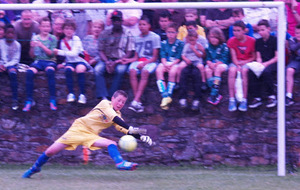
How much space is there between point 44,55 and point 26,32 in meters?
0.42

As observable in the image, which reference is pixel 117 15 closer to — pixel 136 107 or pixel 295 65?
pixel 136 107

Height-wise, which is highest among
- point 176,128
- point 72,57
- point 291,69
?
point 72,57

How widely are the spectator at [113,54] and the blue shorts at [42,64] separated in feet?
2.05

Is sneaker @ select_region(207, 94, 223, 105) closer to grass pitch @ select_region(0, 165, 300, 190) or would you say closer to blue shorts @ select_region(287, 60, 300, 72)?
grass pitch @ select_region(0, 165, 300, 190)

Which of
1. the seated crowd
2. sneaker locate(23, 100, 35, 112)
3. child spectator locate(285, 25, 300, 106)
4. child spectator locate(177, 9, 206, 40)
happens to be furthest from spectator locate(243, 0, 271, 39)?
sneaker locate(23, 100, 35, 112)

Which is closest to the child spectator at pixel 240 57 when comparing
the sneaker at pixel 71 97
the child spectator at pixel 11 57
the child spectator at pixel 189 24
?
the child spectator at pixel 189 24

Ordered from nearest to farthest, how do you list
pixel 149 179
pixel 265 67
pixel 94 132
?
pixel 149 179
pixel 94 132
pixel 265 67

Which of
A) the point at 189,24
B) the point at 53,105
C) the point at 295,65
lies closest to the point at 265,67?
the point at 295,65

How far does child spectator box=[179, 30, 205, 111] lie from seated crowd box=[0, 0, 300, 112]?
13 mm

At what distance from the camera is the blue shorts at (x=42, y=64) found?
21.9 feet

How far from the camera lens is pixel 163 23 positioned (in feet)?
21.5

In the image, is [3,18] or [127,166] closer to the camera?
[127,166]

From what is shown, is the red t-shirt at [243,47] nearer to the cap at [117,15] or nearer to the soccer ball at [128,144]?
the cap at [117,15]

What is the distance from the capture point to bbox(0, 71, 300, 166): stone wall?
655 cm
